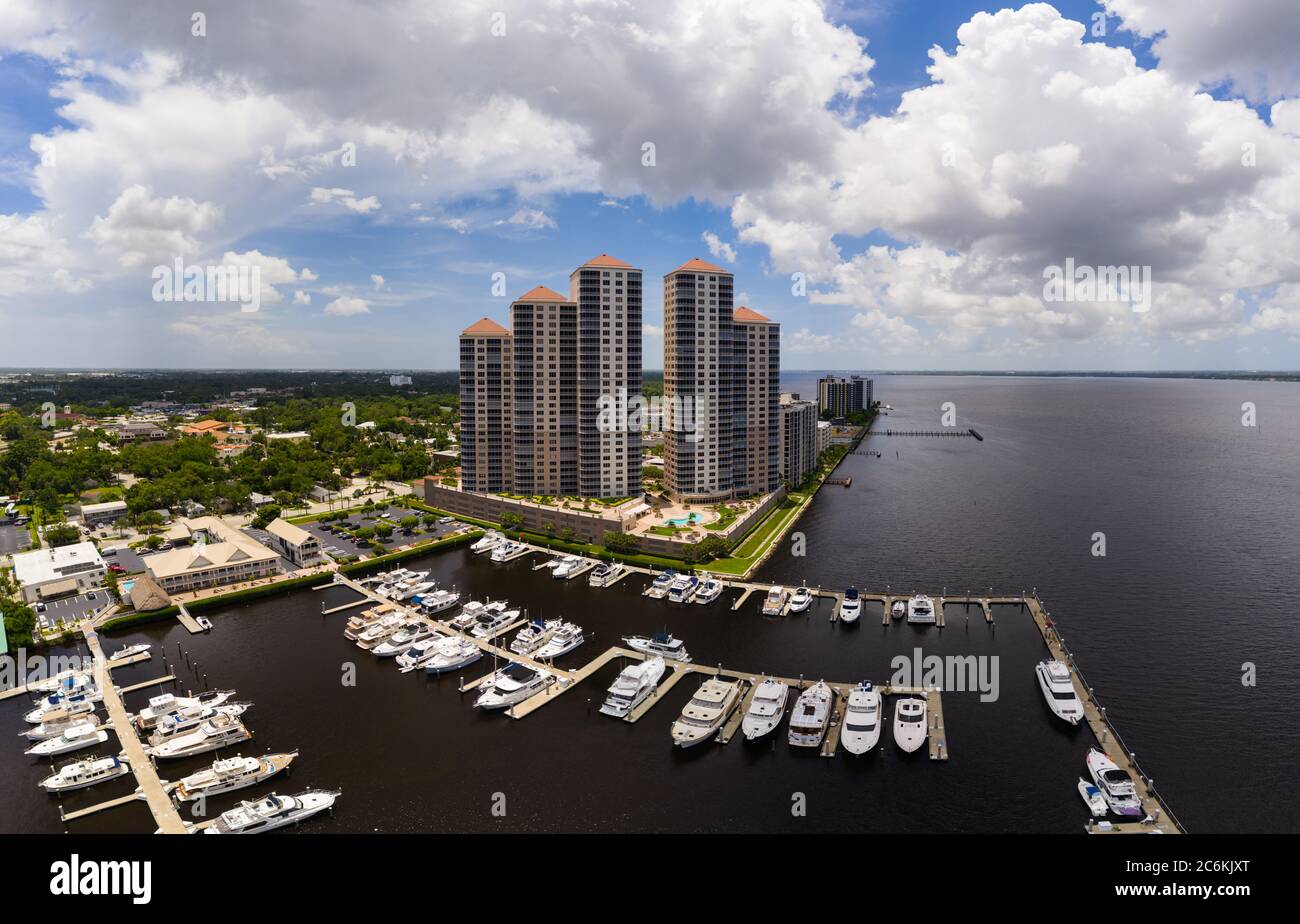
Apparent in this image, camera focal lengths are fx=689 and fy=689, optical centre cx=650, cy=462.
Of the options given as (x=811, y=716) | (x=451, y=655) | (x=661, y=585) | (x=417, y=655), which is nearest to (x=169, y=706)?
(x=417, y=655)

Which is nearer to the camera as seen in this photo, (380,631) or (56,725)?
(56,725)

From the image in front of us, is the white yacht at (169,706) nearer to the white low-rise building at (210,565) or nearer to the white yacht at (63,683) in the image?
the white yacht at (63,683)

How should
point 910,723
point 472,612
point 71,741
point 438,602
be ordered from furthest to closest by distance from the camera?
point 438,602 → point 472,612 → point 910,723 → point 71,741

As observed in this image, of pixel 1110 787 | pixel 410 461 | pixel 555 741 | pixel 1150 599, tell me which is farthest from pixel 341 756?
pixel 410 461

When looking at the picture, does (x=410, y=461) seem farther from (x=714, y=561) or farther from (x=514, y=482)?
(x=714, y=561)

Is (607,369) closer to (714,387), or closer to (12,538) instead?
(714,387)

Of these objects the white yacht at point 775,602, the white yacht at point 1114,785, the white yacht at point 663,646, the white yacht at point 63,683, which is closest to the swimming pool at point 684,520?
the white yacht at point 775,602
